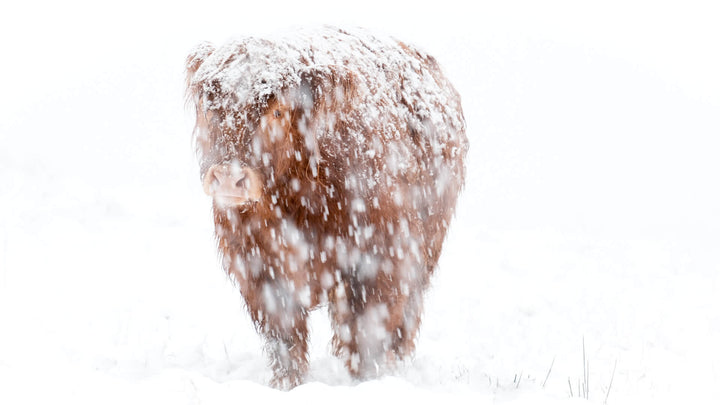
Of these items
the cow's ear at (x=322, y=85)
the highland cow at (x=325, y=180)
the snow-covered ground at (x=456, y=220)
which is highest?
the cow's ear at (x=322, y=85)

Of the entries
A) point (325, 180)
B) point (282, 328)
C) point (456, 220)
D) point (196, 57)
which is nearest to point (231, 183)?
point (325, 180)

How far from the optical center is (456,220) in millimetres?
10352

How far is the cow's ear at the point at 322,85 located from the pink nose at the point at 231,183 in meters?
0.43

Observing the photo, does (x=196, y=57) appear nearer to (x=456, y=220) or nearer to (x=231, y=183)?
(x=231, y=183)

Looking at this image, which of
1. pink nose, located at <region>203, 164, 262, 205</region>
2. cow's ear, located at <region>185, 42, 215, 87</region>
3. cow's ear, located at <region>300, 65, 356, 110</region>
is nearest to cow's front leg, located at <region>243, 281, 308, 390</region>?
pink nose, located at <region>203, 164, 262, 205</region>

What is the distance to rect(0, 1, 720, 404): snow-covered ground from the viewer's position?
12.5 ft

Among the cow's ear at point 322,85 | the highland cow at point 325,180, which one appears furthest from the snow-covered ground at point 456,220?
the cow's ear at point 322,85

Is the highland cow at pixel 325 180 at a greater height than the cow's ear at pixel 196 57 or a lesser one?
lesser

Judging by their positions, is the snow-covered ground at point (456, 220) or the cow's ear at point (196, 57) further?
the snow-covered ground at point (456, 220)

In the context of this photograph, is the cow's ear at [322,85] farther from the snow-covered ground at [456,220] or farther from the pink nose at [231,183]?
the snow-covered ground at [456,220]

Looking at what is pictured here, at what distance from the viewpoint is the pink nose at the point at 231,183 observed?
98.2 inches

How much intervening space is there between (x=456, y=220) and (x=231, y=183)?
8147mm

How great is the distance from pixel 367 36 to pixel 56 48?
1387cm

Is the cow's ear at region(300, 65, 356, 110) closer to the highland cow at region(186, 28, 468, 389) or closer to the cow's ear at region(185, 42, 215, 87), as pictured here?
the highland cow at region(186, 28, 468, 389)
